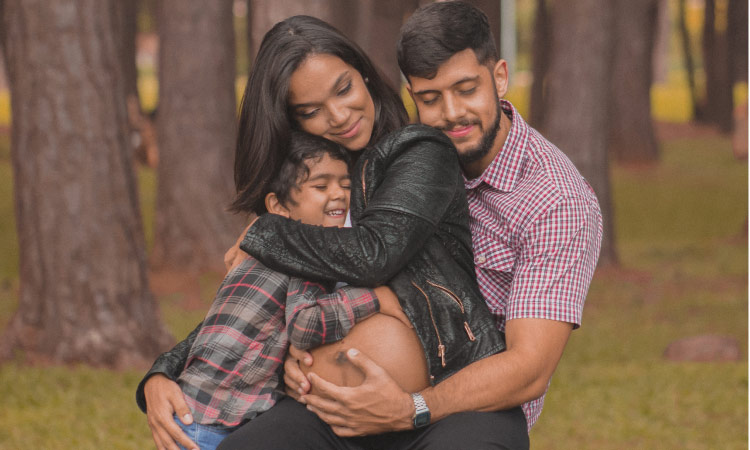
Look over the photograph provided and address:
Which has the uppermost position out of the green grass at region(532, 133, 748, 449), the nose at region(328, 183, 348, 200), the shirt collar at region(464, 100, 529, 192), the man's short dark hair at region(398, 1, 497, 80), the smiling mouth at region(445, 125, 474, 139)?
the man's short dark hair at region(398, 1, 497, 80)

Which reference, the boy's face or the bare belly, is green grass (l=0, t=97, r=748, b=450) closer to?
the boy's face

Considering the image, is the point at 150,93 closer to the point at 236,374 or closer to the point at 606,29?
the point at 606,29

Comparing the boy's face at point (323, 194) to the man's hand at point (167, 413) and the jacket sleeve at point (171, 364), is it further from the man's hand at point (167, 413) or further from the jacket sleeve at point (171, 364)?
the man's hand at point (167, 413)

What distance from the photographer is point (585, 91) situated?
12.7 metres

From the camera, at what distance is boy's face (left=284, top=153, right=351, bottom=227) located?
3.41 metres

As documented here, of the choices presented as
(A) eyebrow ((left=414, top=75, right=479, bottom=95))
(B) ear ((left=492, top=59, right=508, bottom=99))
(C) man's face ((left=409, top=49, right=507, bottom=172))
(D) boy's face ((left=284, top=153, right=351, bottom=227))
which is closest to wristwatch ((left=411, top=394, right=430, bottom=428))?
(D) boy's face ((left=284, top=153, right=351, bottom=227))

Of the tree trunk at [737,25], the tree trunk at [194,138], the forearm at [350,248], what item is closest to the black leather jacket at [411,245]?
the forearm at [350,248]

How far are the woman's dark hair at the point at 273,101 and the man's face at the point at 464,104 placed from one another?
0.75ft

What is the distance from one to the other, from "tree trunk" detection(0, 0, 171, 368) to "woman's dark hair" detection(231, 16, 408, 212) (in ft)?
11.8

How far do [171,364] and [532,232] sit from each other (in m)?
1.37

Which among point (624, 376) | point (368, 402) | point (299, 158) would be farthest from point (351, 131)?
point (624, 376)

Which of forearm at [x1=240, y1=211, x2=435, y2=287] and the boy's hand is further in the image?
the boy's hand

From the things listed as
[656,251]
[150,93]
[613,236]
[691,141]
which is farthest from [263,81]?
[150,93]

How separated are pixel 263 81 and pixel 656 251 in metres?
11.8
